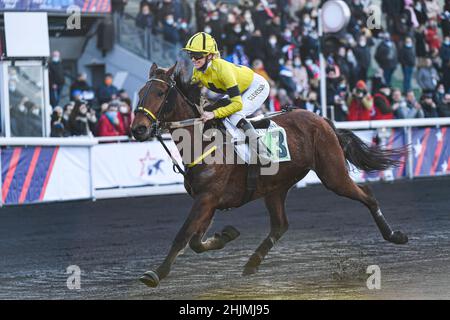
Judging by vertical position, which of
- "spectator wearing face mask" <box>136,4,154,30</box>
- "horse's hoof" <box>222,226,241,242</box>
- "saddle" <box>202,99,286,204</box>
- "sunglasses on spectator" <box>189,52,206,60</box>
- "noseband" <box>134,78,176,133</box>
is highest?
"sunglasses on spectator" <box>189,52,206,60</box>

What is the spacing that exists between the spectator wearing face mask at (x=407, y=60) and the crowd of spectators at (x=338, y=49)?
2 cm

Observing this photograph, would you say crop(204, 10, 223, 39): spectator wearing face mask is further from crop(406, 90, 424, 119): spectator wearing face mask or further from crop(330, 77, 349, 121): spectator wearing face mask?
crop(406, 90, 424, 119): spectator wearing face mask

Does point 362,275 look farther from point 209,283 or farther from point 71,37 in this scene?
point 71,37

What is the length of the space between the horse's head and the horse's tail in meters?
2.31

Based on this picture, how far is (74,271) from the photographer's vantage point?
985cm

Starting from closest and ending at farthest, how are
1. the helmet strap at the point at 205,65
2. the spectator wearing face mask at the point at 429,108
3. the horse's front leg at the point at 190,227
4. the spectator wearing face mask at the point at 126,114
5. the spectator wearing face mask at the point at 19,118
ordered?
the horse's front leg at the point at 190,227 → the helmet strap at the point at 205,65 → the spectator wearing face mask at the point at 19,118 → the spectator wearing face mask at the point at 126,114 → the spectator wearing face mask at the point at 429,108

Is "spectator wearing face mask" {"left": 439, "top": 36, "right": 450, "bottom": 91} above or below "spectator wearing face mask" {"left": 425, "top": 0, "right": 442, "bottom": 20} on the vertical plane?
below

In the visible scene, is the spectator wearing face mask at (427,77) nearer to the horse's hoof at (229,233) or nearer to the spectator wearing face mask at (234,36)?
the spectator wearing face mask at (234,36)

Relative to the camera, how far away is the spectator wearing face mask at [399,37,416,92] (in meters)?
23.7

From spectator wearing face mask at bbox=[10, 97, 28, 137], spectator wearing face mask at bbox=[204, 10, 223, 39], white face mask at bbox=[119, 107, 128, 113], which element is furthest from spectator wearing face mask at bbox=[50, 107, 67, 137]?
spectator wearing face mask at bbox=[204, 10, 223, 39]

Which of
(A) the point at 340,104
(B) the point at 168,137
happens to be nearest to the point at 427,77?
(A) the point at 340,104

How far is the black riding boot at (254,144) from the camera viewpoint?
30.6 ft

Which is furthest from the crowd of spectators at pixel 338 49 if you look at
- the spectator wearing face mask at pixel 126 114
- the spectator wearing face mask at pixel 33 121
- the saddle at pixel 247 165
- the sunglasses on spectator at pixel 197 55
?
the sunglasses on spectator at pixel 197 55
